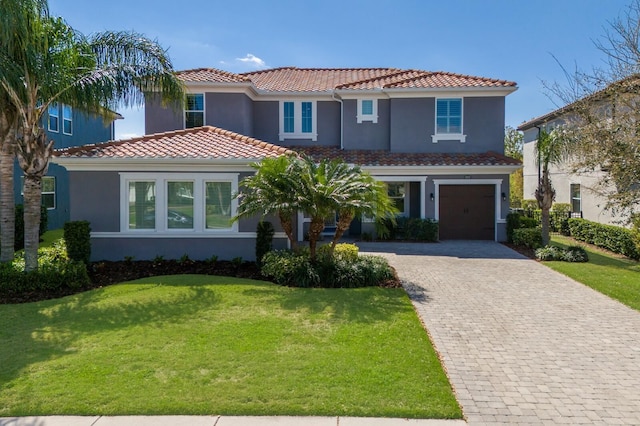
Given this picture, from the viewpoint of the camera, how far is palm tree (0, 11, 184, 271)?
10.4 meters

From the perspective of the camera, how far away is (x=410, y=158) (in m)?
19.3

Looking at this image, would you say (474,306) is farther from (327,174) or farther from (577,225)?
(577,225)

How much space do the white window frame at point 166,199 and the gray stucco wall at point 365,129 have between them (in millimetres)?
8399

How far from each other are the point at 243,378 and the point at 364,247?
12.2 m

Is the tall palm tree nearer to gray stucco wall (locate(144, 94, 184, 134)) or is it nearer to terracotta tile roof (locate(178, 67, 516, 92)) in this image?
gray stucco wall (locate(144, 94, 184, 134))

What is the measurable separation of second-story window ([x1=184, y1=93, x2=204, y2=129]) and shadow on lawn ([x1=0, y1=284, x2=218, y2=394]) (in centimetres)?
1098

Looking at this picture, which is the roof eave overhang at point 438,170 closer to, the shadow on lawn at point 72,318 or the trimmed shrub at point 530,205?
the trimmed shrub at point 530,205

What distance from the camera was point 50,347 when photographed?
699 centimetres

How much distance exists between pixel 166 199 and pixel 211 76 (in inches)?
325

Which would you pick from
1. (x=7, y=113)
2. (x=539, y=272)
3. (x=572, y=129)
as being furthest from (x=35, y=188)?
(x=572, y=129)

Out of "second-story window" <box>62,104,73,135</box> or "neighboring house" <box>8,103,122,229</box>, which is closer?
"neighboring house" <box>8,103,122,229</box>

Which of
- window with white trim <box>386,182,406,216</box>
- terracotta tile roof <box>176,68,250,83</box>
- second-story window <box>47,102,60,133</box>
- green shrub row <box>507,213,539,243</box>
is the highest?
terracotta tile roof <box>176,68,250,83</box>

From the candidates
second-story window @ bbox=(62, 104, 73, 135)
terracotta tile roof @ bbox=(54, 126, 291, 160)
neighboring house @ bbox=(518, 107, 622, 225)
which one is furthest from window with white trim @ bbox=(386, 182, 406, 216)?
second-story window @ bbox=(62, 104, 73, 135)

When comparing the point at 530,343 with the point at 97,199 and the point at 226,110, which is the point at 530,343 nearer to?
the point at 97,199
